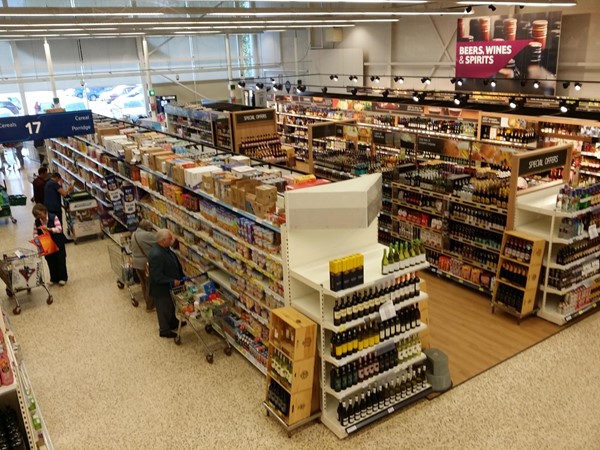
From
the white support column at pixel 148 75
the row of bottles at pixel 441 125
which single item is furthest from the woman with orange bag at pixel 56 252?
the white support column at pixel 148 75

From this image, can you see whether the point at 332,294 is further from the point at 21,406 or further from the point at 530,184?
the point at 530,184

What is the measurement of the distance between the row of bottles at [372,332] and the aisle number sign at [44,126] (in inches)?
333

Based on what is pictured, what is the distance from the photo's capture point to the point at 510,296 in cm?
725

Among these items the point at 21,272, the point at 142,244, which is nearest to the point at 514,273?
the point at 142,244

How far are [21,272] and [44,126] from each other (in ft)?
12.2

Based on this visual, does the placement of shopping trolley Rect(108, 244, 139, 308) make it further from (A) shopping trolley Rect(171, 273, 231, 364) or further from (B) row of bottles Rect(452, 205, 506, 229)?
(B) row of bottles Rect(452, 205, 506, 229)

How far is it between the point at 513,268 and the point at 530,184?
210 centimetres

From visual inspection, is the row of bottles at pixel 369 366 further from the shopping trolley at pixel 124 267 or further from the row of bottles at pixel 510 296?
the shopping trolley at pixel 124 267

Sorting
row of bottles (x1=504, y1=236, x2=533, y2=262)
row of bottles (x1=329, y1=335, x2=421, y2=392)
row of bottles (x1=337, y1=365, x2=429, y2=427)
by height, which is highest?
row of bottles (x1=504, y1=236, x2=533, y2=262)

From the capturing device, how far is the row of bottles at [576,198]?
6844mm

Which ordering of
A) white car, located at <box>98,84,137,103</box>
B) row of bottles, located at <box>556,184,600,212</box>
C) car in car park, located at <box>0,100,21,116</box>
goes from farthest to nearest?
white car, located at <box>98,84,137,103</box>
car in car park, located at <box>0,100,21,116</box>
row of bottles, located at <box>556,184,600,212</box>

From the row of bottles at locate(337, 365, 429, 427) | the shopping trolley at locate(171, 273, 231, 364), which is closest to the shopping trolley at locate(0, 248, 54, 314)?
the shopping trolley at locate(171, 273, 231, 364)

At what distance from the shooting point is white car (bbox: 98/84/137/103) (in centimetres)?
2524

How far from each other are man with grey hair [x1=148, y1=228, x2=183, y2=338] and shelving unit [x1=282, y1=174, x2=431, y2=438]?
7.06ft
